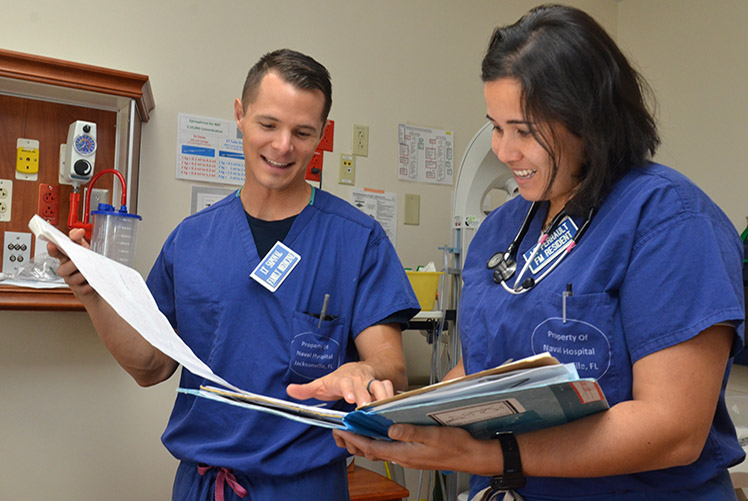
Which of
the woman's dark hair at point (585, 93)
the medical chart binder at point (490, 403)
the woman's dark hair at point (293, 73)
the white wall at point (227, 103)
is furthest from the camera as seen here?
the white wall at point (227, 103)

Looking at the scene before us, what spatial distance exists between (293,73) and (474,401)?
0.89 metres

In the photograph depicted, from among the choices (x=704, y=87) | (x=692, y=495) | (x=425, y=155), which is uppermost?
(x=704, y=87)

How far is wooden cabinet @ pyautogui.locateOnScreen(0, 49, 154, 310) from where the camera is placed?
212 cm

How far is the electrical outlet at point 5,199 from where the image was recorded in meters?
2.26

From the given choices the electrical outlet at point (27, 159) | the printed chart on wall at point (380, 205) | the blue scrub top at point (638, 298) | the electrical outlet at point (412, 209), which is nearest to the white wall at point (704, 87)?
the electrical outlet at point (412, 209)

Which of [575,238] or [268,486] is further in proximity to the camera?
[268,486]

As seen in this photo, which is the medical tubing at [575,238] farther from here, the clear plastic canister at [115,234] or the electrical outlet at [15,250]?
the electrical outlet at [15,250]

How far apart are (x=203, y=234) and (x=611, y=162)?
0.88 meters

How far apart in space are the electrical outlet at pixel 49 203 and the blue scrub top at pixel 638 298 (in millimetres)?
1902

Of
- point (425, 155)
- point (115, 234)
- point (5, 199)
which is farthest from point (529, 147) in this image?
point (425, 155)

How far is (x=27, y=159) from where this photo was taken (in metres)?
2.29

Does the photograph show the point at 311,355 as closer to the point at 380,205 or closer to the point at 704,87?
the point at 380,205

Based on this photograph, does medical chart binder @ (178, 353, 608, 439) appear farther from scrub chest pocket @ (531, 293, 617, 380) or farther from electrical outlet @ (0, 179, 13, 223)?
electrical outlet @ (0, 179, 13, 223)

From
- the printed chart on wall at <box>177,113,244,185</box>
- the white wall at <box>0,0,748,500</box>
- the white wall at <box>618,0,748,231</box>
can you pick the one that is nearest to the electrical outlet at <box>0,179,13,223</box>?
the white wall at <box>0,0,748,500</box>
